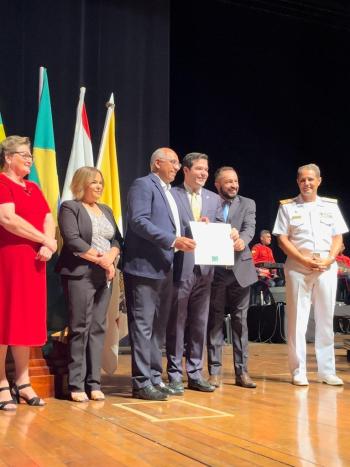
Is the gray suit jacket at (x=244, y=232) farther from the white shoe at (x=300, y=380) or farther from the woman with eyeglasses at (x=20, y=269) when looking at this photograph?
the woman with eyeglasses at (x=20, y=269)

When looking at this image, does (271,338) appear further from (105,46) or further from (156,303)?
A: (156,303)

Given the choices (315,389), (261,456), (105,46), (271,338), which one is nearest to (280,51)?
(105,46)

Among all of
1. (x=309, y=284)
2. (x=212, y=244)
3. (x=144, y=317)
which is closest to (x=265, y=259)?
(x=309, y=284)

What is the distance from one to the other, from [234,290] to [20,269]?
1413mm

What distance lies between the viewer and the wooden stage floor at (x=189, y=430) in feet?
7.19

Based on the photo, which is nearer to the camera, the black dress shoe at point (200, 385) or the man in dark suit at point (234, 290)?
the black dress shoe at point (200, 385)

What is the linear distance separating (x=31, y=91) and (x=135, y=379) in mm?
3708

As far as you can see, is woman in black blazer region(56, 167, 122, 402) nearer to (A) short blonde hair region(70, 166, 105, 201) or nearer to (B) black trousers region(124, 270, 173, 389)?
(A) short blonde hair region(70, 166, 105, 201)

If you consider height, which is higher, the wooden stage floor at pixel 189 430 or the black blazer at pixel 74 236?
the black blazer at pixel 74 236

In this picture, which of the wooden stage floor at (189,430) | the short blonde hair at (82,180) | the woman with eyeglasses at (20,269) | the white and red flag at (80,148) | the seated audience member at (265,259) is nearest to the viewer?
the wooden stage floor at (189,430)

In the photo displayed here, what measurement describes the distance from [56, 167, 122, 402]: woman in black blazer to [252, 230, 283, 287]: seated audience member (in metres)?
5.19

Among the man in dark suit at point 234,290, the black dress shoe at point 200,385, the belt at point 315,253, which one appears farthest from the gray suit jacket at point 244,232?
the black dress shoe at point 200,385

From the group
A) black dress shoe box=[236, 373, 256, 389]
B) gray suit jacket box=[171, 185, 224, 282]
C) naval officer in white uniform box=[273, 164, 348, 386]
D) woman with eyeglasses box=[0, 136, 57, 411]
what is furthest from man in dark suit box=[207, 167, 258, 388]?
woman with eyeglasses box=[0, 136, 57, 411]

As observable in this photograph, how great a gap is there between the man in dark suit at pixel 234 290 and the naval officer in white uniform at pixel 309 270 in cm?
29
